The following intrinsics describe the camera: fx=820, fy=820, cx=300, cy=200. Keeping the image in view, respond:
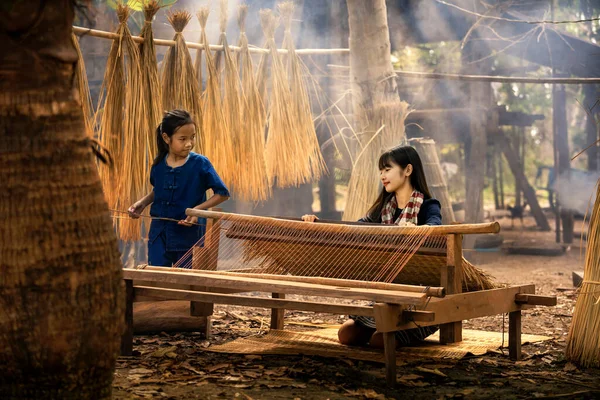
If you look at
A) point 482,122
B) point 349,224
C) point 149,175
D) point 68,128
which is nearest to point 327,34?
point 482,122

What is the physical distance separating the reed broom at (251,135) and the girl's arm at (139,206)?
1348 mm

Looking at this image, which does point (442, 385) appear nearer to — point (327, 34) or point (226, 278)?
point (226, 278)

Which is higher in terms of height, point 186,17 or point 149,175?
point 186,17

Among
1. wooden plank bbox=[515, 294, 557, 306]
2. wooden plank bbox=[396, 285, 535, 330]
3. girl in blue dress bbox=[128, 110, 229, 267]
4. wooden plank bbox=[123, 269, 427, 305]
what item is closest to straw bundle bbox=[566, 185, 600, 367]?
wooden plank bbox=[515, 294, 557, 306]

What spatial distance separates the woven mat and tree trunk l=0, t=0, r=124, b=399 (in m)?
2.01

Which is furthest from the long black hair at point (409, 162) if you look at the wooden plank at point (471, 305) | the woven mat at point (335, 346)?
the woven mat at point (335, 346)

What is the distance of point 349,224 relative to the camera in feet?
15.5

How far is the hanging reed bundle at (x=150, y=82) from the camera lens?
6.19 metres

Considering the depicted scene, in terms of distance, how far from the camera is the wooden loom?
399 cm

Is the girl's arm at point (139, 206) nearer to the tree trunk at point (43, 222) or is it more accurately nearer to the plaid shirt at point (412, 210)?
the plaid shirt at point (412, 210)

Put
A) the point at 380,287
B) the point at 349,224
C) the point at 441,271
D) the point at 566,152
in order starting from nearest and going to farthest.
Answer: the point at 380,287 → the point at 441,271 → the point at 349,224 → the point at 566,152

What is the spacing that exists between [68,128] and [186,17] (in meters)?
3.77

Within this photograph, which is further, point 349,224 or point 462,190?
point 462,190

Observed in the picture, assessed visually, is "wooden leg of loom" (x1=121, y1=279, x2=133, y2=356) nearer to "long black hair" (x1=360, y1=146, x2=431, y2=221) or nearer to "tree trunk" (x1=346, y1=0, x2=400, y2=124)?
"long black hair" (x1=360, y1=146, x2=431, y2=221)
